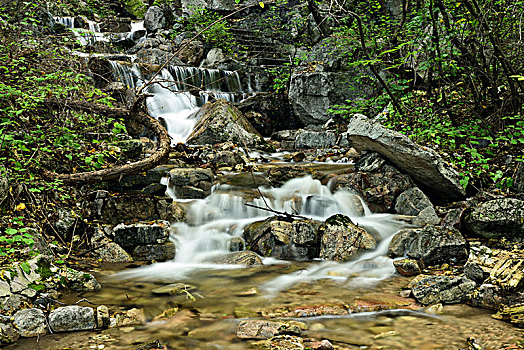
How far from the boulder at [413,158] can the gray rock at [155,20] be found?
17243 millimetres

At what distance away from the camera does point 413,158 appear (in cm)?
611

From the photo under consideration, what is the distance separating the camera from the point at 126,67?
1334 centimetres

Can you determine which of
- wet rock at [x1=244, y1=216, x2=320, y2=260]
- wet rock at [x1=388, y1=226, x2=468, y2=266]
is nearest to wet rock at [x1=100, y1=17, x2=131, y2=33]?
wet rock at [x1=244, y1=216, x2=320, y2=260]

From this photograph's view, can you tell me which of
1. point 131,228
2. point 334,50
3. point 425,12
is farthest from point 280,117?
point 131,228

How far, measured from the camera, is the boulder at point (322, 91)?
12914 mm

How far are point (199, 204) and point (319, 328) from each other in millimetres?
4131

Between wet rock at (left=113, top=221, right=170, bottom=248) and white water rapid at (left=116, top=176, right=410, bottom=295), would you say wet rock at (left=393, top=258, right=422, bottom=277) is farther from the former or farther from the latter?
wet rock at (left=113, top=221, right=170, bottom=248)

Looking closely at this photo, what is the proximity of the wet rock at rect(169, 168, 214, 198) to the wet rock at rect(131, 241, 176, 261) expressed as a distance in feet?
5.46

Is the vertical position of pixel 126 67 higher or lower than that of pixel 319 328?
higher

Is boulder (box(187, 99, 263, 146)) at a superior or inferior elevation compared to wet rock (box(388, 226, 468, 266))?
superior

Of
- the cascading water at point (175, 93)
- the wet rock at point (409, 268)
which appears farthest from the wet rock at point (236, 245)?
the cascading water at point (175, 93)

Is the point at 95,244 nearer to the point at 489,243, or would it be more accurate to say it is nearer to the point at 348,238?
the point at 348,238

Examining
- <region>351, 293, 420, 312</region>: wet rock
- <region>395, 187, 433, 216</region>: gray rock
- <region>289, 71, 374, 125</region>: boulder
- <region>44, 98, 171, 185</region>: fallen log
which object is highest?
<region>289, 71, 374, 125</region>: boulder

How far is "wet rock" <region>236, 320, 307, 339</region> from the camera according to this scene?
291cm
